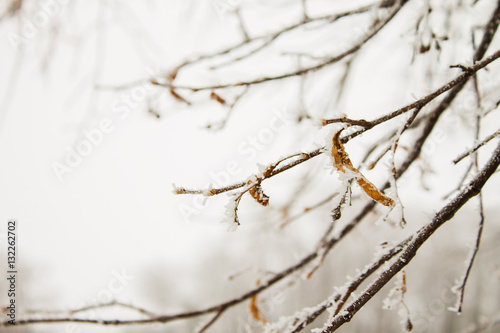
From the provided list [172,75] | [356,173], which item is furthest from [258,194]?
[172,75]

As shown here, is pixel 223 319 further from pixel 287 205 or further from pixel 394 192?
pixel 394 192

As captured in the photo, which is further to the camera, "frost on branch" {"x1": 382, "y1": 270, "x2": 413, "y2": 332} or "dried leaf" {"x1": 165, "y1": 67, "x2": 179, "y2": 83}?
"dried leaf" {"x1": 165, "y1": 67, "x2": 179, "y2": 83}

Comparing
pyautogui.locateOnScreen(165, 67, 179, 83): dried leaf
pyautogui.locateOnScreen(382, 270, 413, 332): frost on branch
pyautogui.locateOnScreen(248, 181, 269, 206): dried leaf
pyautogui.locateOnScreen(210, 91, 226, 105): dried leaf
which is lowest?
pyautogui.locateOnScreen(382, 270, 413, 332): frost on branch

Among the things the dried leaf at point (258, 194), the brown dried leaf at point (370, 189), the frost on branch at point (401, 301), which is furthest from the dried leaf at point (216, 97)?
the frost on branch at point (401, 301)

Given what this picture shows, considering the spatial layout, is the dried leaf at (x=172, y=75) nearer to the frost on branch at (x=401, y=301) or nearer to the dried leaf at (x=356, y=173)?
the dried leaf at (x=356, y=173)

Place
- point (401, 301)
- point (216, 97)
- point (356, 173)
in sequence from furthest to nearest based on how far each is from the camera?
point (216, 97), point (401, 301), point (356, 173)

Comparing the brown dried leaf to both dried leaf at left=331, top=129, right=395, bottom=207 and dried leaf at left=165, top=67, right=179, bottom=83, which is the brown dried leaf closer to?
dried leaf at left=331, top=129, right=395, bottom=207

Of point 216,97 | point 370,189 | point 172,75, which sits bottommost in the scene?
point 370,189

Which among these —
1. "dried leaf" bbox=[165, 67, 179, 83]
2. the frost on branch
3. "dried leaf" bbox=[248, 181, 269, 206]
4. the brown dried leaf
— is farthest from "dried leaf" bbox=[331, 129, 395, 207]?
"dried leaf" bbox=[165, 67, 179, 83]

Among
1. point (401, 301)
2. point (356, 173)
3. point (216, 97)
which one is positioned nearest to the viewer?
point (356, 173)

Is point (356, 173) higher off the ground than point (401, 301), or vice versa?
point (356, 173)

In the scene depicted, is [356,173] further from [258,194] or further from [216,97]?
[216,97]

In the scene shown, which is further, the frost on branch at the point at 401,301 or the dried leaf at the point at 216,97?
the dried leaf at the point at 216,97
